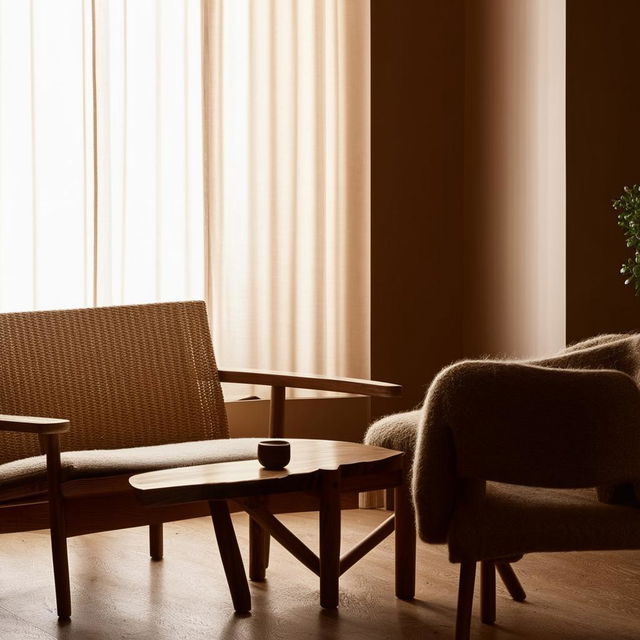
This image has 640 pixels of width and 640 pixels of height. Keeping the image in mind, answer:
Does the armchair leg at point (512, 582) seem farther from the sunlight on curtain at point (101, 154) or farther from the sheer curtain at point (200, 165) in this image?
the sunlight on curtain at point (101, 154)

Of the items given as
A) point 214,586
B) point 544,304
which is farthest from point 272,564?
point 544,304

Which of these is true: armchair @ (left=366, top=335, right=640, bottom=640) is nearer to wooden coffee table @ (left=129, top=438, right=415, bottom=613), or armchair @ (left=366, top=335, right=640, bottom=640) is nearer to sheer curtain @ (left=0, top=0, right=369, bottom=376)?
wooden coffee table @ (left=129, top=438, right=415, bottom=613)

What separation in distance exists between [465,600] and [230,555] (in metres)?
0.71

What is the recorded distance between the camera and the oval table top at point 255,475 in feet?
7.36

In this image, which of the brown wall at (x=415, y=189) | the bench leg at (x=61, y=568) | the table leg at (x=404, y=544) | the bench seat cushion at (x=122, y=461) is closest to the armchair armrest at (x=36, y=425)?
the bench seat cushion at (x=122, y=461)

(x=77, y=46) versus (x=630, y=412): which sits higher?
(x=77, y=46)

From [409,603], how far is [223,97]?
7.01ft

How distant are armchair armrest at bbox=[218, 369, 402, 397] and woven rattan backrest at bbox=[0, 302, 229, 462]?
191mm

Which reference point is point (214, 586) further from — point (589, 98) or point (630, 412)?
point (589, 98)

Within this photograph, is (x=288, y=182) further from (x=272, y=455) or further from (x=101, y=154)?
(x=272, y=455)

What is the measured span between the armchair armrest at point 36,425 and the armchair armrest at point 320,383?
77 cm

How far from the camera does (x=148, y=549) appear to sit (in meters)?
3.35

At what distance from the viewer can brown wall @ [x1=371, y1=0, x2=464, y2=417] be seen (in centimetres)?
423

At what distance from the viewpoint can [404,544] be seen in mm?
2803
